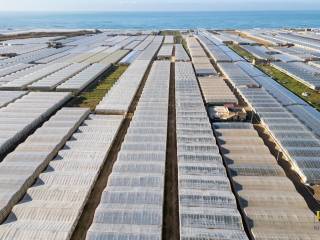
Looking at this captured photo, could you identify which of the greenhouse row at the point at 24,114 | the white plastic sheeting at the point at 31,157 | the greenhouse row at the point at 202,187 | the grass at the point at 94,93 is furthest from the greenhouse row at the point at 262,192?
the greenhouse row at the point at 24,114

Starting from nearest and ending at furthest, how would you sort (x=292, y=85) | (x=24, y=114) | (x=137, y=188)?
(x=137, y=188), (x=24, y=114), (x=292, y=85)

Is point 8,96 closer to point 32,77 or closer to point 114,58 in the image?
point 32,77

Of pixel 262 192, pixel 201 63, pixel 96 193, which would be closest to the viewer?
pixel 262 192

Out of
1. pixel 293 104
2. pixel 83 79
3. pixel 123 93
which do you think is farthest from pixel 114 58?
pixel 293 104

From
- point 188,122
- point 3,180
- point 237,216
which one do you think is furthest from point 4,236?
point 188,122

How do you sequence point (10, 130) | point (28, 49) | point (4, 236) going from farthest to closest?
point (28, 49) < point (10, 130) < point (4, 236)

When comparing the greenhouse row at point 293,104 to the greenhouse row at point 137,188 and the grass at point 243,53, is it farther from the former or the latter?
the grass at point 243,53

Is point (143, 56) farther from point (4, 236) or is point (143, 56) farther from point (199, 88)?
point (4, 236)

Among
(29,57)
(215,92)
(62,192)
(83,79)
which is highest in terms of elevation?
(29,57)
